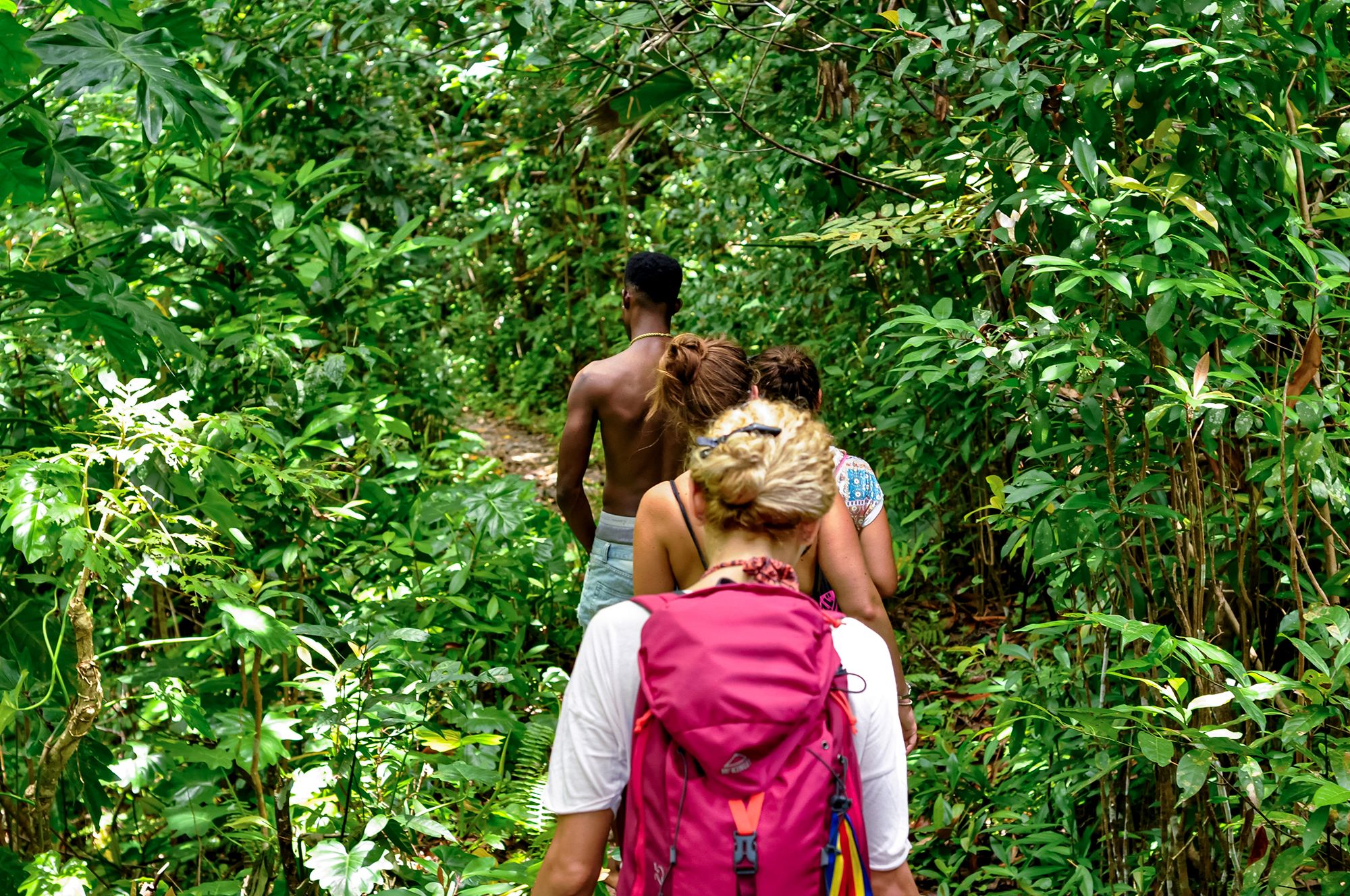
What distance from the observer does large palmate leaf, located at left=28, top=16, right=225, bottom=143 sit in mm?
2754

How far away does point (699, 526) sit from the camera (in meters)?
2.70

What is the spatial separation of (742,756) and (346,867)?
1.48 m

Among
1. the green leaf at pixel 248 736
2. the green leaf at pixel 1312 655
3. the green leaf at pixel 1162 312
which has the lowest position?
the green leaf at pixel 248 736

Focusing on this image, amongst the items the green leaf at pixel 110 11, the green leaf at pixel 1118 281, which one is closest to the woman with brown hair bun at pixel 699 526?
the green leaf at pixel 1118 281

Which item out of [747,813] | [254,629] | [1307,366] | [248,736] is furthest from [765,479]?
[248,736]

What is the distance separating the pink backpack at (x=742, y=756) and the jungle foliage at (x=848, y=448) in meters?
0.86

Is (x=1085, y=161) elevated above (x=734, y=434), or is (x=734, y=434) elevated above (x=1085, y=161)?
(x=1085, y=161)

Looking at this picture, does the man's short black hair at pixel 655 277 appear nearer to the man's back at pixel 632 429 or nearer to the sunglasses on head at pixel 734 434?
the man's back at pixel 632 429

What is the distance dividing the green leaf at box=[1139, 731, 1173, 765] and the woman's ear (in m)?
1.04

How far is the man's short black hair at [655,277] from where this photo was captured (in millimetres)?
3848

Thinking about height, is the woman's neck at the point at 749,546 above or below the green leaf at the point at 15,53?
below

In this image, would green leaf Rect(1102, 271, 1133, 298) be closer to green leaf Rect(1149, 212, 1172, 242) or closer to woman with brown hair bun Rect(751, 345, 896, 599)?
green leaf Rect(1149, 212, 1172, 242)

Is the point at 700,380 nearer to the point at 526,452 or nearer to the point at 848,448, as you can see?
the point at 848,448

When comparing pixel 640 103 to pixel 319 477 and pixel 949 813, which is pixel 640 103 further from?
pixel 949 813
